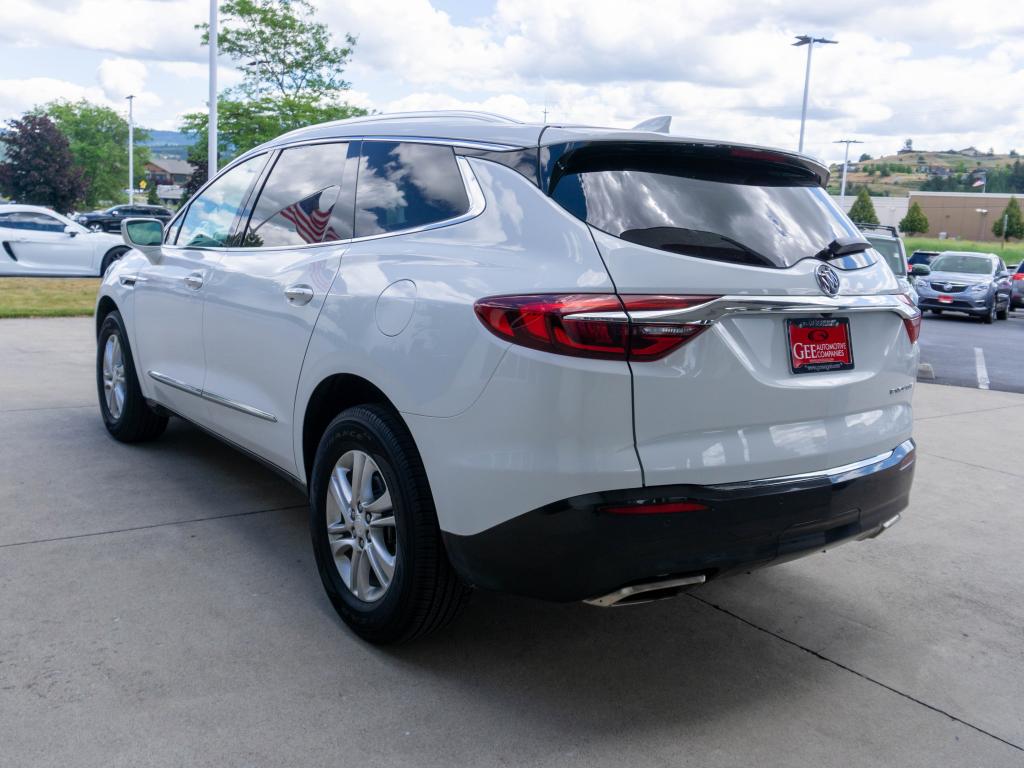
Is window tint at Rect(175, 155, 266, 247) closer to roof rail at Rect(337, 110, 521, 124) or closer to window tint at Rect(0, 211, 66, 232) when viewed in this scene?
roof rail at Rect(337, 110, 521, 124)

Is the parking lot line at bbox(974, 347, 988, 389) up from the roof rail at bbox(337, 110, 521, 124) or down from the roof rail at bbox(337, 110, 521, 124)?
down

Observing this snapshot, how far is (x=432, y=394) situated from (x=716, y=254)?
937 millimetres

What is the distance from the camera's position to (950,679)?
3.42m

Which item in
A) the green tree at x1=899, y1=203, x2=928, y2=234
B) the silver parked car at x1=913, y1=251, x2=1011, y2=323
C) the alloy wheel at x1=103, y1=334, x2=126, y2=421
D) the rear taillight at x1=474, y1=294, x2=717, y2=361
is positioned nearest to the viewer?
the rear taillight at x1=474, y1=294, x2=717, y2=361

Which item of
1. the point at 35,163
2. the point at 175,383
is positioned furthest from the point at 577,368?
the point at 35,163

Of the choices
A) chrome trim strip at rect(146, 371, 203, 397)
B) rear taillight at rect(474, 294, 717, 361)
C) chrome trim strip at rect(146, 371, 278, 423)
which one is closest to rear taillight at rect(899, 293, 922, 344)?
rear taillight at rect(474, 294, 717, 361)

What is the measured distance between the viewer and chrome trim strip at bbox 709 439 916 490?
9.51ft

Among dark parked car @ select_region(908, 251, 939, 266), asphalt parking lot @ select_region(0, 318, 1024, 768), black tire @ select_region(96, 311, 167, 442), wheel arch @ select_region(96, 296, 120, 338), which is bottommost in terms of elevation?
asphalt parking lot @ select_region(0, 318, 1024, 768)

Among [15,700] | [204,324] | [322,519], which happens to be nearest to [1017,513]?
[322,519]

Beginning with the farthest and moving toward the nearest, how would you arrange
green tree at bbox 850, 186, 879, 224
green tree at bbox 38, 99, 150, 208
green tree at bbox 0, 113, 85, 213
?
green tree at bbox 850, 186, 879, 224 → green tree at bbox 38, 99, 150, 208 → green tree at bbox 0, 113, 85, 213

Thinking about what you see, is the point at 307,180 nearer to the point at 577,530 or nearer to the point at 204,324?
the point at 204,324

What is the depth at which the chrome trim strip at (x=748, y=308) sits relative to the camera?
270 centimetres

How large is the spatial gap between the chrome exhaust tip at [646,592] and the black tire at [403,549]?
55cm

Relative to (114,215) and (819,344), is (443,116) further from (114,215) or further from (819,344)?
(114,215)
